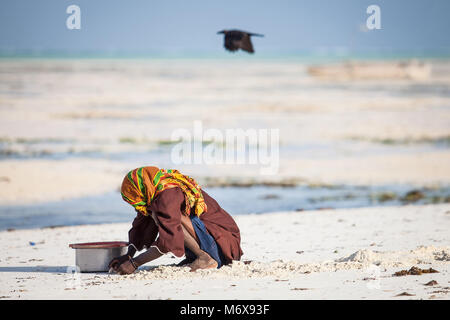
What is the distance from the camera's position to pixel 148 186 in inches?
218

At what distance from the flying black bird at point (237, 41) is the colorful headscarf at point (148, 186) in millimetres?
3473

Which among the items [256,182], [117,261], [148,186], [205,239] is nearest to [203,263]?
[205,239]

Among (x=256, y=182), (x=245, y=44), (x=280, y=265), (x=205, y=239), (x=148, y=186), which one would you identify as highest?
(x=245, y=44)

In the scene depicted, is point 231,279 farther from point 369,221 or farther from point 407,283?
point 369,221

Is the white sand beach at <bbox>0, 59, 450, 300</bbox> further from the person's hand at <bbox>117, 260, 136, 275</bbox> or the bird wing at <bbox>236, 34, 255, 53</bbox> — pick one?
the bird wing at <bbox>236, 34, 255, 53</bbox>

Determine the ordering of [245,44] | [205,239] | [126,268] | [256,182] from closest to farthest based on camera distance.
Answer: [126,268], [205,239], [245,44], [256,182]

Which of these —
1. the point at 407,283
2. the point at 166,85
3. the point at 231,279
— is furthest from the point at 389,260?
the point at 166,85

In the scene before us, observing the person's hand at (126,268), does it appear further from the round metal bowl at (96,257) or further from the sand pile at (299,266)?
the round metal bowl at (96,257)

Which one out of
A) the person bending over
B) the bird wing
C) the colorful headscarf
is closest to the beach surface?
the person bending over

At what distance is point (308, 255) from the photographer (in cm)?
667

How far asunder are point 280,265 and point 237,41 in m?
3.58

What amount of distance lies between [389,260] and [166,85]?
35.2 meters

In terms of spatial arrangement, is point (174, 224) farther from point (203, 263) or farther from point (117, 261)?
point (117, 261)

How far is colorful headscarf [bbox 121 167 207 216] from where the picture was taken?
18.2ft
